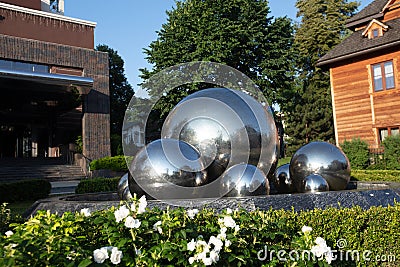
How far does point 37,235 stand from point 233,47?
1072 inches

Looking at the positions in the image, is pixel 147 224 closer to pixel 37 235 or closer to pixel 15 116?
pixel 37 235

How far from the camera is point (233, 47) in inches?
1134

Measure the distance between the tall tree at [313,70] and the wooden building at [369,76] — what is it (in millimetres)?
11538

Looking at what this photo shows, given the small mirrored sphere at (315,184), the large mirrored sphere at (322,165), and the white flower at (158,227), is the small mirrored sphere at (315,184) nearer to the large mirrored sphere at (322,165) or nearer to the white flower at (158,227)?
the large mirrored sphere at (322,165)

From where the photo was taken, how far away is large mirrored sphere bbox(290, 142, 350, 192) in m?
7.54

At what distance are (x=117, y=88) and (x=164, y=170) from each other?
48426 millimetres

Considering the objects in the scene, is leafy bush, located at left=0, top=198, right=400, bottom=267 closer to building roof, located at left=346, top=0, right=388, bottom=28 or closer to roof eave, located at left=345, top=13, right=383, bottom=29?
roof eave, located at left=345, top=13, right=383, bottom=29

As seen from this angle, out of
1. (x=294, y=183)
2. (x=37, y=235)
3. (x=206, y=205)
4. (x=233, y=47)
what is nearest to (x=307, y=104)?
(x=233, y=47)

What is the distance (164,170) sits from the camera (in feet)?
20.0

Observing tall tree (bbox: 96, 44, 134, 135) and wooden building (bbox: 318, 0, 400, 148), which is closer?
wooden building (bbox: 318, 0, 400, 148)

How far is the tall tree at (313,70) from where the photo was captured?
131ft

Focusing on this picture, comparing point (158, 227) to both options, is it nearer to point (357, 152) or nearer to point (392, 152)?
point (392, 152)

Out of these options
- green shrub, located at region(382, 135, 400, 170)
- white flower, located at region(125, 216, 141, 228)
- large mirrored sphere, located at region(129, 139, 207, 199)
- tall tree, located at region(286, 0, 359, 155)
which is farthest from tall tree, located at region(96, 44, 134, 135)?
white flower, located at region(125, 216, 141, 228)

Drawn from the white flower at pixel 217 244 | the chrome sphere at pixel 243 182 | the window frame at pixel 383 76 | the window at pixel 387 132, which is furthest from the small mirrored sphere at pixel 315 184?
the window frame at pixel 383 76
